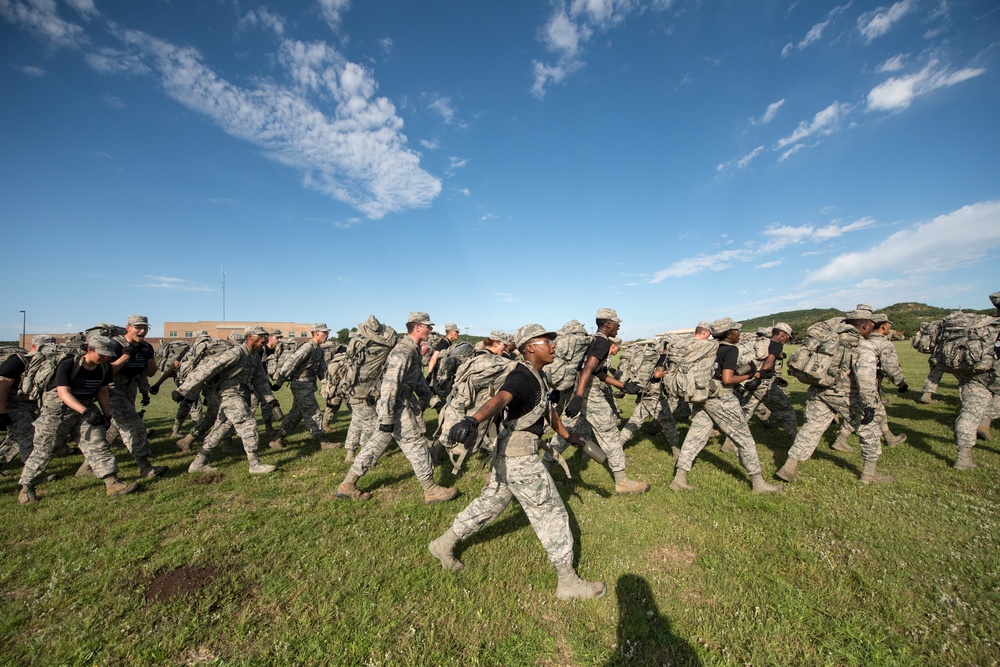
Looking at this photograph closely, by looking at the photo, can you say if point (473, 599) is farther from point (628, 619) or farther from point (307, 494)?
point (307, 494)

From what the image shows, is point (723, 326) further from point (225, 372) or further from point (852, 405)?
point (225, 372)

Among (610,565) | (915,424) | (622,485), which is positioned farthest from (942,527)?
(915,424)

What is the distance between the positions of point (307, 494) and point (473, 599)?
12.6ft

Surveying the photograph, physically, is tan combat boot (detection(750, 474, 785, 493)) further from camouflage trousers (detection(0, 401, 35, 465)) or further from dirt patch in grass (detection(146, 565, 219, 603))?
camouflage trousers (detection(0, 401, 35, 465))

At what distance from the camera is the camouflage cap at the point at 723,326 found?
20.0 feet

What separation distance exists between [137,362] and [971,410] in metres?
15.2

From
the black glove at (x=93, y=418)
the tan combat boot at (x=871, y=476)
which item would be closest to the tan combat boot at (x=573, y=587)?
the tan combat boot at (x=871, y=476)

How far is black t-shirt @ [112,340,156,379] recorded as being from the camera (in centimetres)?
713

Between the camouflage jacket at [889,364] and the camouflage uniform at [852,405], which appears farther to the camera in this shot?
the camouflage jacket at [889,364]

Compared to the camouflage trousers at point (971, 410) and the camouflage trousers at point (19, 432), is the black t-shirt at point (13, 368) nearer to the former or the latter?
the camouflage trousers at point (19, 432)

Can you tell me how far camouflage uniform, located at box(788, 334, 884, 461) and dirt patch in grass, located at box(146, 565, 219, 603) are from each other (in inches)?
321

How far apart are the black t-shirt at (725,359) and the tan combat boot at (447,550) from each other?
4.53 m

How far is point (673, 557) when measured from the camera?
4359mm

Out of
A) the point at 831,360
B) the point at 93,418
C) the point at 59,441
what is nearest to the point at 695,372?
the point at 831,360
